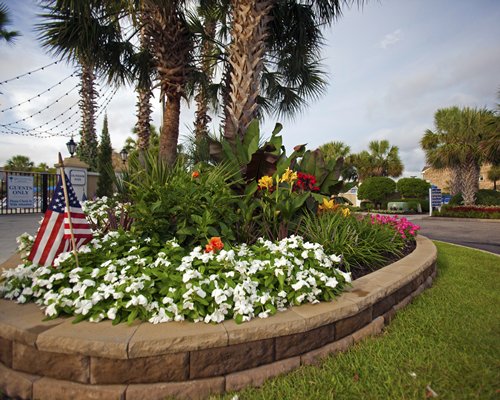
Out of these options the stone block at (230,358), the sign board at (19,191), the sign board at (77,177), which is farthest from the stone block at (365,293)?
the sign board at (19,191)

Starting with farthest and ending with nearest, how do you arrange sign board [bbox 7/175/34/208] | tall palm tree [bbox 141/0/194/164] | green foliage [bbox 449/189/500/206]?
1. green foliage [bbox 449/189/500/206]
2. sign board [bbox 7/175/34/208]
3. tall palm tree [bbox 141/0/194/164]

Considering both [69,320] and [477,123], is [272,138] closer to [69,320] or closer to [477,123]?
[69,320]

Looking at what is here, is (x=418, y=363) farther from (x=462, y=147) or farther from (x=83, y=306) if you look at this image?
(x=462, y=147)

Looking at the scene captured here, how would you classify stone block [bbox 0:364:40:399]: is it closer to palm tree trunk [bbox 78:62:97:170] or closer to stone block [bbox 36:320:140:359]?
stone block [bbox 36:320:140:359]

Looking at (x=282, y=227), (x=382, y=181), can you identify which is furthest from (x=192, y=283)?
(x=382, y=181)

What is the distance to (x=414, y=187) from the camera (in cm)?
2445

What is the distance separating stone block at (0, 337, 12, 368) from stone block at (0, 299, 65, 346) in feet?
0.15

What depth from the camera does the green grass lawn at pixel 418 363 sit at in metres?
1.66

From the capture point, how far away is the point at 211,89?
9.92 m

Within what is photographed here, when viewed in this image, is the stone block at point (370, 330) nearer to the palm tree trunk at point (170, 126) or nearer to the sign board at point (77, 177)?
the palm tree trunk at point (170, 126)

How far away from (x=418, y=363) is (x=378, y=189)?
24.0 metres

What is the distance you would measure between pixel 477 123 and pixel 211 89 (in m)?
16.7

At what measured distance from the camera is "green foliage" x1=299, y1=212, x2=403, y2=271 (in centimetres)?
326

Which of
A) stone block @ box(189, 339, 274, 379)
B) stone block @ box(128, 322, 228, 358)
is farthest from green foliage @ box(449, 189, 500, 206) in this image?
stone block @ box(128, 322, 228, 358)
